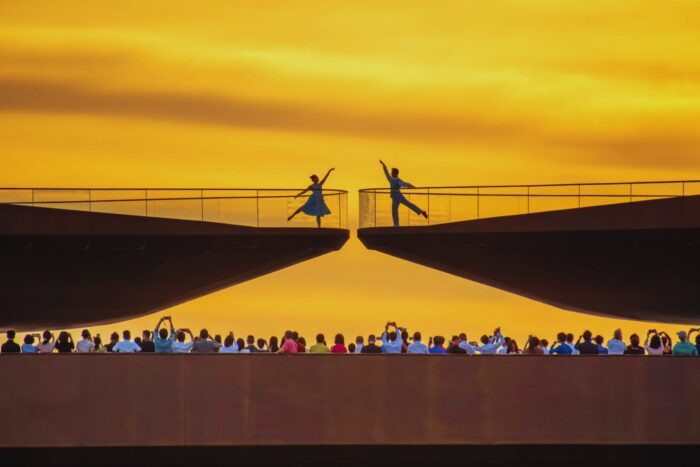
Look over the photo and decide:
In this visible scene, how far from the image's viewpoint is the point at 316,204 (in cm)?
4466

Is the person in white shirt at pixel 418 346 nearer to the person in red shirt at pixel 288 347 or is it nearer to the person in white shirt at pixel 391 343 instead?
the person in white shirt at pixel 391 343

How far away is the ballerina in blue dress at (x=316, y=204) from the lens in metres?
44.2

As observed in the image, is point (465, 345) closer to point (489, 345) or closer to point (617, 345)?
point (489, 345)

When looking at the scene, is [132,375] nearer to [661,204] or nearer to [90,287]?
[90,287]

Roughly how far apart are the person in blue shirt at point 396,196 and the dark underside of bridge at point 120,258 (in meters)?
1.68

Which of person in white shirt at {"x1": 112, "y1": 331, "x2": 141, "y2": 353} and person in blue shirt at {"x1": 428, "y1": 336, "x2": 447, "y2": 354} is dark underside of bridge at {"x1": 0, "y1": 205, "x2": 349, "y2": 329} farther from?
person in blue shirt at {"x1": 428, "y1": 336, "x2": 447, "y2": 354}

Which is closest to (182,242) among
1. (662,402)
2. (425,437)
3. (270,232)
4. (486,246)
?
(270,232)

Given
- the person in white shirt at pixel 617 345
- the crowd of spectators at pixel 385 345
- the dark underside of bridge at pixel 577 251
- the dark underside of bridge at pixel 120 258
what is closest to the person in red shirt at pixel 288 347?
the crowd of spectators at pixel 385 345

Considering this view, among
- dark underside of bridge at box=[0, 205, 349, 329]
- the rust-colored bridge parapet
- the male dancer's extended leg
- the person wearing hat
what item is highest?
the male dancer's extended leg

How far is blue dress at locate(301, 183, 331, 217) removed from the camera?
44.5 m

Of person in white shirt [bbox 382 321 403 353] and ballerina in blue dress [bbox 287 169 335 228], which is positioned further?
ballerina in blue dress [bbox 287 169 335 228]

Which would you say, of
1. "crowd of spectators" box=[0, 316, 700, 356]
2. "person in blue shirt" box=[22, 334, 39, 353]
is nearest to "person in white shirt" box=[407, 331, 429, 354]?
"crowd of spectators" box=[0, 316, 700, 356]

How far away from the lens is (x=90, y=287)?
47219mm

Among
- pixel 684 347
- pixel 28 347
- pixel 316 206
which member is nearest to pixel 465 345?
pixel 684 347
